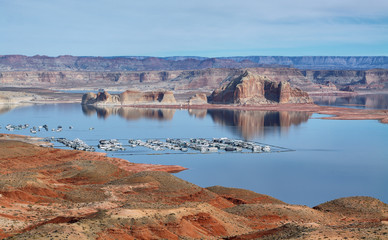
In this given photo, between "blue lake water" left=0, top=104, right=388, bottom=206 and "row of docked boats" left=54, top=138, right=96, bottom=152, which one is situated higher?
"row of docked boats" left=54, top=138, right=96, bottom=152

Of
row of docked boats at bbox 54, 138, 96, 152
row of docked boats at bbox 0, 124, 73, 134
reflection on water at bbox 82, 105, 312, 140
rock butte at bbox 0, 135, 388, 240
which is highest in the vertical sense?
rock butte at bbox 0, 135, 388, 240

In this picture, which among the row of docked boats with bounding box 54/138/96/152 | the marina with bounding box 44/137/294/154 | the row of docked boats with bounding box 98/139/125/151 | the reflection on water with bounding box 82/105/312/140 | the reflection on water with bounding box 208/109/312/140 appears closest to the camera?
the row of docked boats with bounding box 54/138/96/152

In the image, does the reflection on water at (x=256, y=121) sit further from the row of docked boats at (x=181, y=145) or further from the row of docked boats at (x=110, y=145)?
the row of docked boats at (x=110, y=145)

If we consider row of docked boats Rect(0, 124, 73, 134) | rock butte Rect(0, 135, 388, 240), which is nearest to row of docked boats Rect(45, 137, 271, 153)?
row of docked boats Rect(0, 124, 73, 134)

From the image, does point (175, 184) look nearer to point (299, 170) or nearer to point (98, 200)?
point (98, 200)

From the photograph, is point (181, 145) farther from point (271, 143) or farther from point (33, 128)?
point (33, 128)

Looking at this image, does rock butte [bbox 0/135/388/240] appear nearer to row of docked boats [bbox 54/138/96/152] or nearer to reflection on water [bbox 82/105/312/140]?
row of docked boats [bbox 54/138/96/152]

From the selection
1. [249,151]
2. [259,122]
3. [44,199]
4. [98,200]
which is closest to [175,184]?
[98,200]
